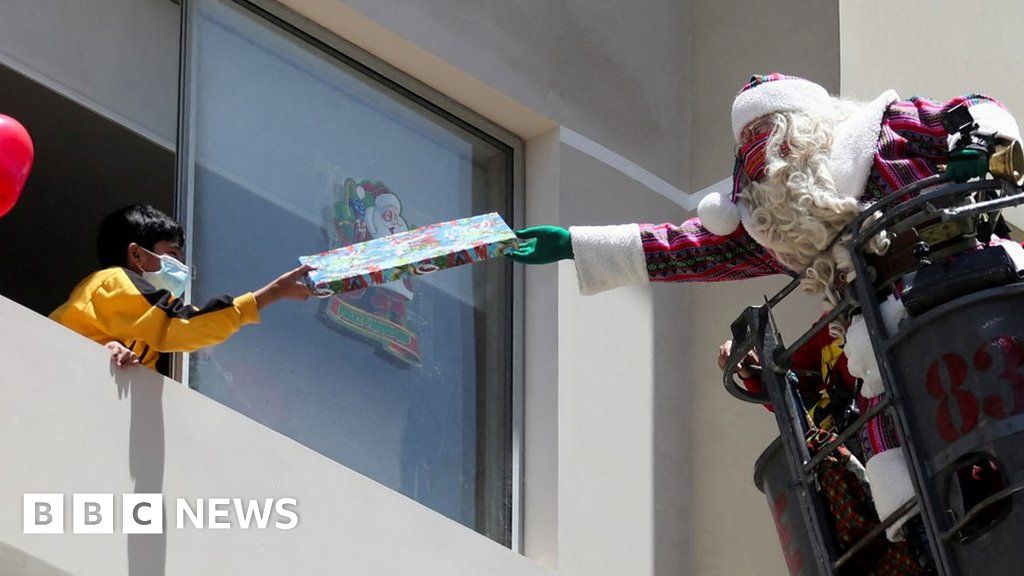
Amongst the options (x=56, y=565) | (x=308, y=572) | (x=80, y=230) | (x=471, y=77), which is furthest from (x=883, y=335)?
(x=80, y=230)

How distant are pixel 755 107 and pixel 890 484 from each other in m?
1.16

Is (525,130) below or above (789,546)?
above

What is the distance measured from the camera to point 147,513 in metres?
5.35

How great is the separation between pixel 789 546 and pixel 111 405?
186 cm

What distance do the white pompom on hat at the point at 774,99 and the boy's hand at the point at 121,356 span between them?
1.78m

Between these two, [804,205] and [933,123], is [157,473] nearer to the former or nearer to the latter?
[804,205]

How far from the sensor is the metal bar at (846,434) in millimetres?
4879

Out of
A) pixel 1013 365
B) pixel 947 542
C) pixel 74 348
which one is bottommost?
pixel 947 542

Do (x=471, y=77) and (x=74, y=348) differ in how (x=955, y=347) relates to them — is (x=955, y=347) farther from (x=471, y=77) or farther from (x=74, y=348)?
(x=471, y=77)

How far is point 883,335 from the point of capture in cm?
497

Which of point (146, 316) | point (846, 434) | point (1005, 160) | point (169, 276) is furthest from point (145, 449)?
point (1005, 160)

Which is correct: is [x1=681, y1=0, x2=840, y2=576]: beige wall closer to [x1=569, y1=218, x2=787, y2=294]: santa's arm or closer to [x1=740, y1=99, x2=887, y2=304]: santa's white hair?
[x1=569, y1=218, x2=787, y2=294]: santa's arm

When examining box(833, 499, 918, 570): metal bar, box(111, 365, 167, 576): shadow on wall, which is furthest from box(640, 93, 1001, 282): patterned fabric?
box(111, 365, 167, 576): shadow on wall

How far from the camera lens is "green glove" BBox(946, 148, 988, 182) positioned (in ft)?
16.4
